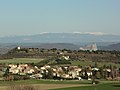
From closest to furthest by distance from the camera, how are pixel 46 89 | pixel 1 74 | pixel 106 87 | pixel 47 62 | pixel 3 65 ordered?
pixel 46 89 → pixel 106 87 → pixel 1 74 → pixel 3 65 → pixel 47 62

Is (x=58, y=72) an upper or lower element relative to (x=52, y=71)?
lower

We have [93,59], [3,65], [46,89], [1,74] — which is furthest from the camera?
[93,59]

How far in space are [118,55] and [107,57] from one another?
460cm

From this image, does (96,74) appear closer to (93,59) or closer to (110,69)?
(110,69)

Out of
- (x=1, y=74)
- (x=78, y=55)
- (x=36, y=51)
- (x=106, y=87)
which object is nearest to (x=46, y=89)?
(x=106, y=87)

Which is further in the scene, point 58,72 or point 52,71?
point 58,72

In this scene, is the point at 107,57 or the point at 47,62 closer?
the point at 47,62

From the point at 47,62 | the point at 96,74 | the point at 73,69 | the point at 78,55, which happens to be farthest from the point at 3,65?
the point at 78,55

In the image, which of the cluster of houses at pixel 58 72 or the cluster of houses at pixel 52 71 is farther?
the cluster of houses at pixel 52 71

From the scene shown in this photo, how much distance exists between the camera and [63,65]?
84312mm

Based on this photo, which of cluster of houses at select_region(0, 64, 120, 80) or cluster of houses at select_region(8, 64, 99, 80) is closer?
cluster of houses at select_region(0, 64, 120, 80)

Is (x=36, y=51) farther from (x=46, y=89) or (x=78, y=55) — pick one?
(x=46, y=89)

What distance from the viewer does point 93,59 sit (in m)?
97.8

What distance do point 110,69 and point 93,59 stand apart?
2374 cm
